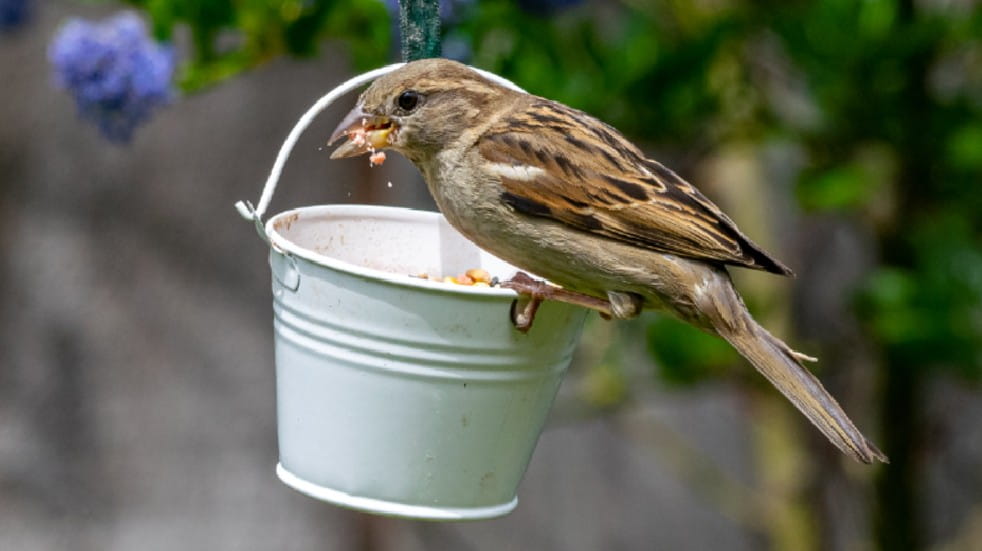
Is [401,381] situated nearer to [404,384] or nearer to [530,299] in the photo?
[404,384]

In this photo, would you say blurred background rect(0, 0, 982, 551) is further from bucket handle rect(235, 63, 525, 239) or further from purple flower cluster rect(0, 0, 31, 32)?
bucket handle rect(235, 63, 525, 239)

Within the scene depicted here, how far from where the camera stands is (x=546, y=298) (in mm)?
2109

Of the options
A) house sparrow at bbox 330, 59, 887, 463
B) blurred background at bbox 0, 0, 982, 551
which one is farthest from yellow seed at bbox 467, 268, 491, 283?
blurred background at bbox 0, 0, 982, 551

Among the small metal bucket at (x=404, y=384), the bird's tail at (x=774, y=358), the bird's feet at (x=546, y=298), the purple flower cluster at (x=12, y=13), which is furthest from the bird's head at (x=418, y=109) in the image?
the purple flower cluster at (x=12, y=13)

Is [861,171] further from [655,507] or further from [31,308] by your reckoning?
[31,308]

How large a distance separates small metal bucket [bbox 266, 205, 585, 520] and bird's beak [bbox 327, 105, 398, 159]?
0.15 metres

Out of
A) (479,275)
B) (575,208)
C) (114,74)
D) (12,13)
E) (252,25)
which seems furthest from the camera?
(12,13)

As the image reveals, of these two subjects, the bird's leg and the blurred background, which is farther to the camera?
the blurred background

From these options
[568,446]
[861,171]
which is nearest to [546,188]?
[861,171]

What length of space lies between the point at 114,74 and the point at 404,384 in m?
1.08

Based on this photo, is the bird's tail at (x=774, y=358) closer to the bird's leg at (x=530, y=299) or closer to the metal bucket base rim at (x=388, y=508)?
the bird's leg at (x=530, y=299)

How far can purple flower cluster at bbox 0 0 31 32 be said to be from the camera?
129 inches

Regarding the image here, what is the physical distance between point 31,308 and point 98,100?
1.42 m

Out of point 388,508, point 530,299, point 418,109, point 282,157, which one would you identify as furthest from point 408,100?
point 388,508
